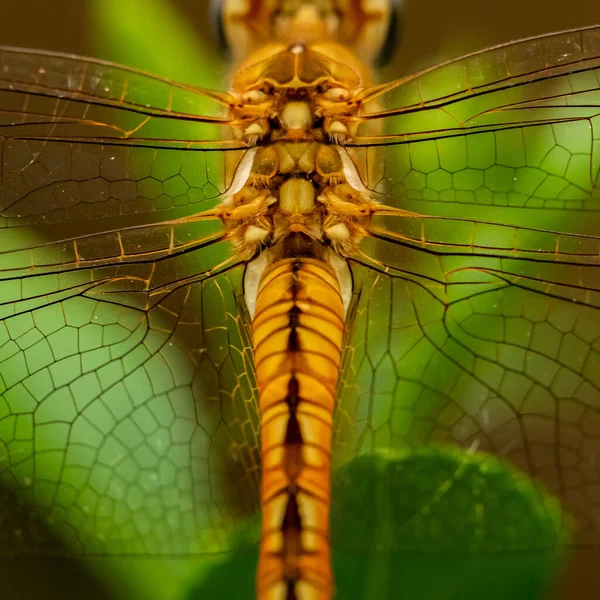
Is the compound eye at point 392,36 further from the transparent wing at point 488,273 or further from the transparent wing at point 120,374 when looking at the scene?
the transparent wing at point 120,374

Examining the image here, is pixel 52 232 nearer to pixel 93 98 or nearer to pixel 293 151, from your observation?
pixel 93 98

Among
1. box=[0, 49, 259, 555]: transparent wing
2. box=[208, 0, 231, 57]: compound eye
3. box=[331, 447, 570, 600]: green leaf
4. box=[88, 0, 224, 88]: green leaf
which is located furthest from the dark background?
box=[331, 447, 570, 600]: green leaf

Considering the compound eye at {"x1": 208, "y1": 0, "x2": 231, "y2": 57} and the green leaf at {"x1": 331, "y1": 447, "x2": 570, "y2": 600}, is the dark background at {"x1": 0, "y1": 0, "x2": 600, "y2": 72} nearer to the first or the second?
the compound eye at {"x1": 208, "y1": 0, "x2": 231, "y2": 57}

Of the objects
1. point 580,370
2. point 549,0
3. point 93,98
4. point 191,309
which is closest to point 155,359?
point 191,309

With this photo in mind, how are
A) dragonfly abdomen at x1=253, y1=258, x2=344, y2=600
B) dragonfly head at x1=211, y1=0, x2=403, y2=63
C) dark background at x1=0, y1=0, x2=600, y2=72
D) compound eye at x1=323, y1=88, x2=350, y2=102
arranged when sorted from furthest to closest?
dark background at x1=0, y1=0, x2=600, y2=72, dragonfly head at x1=211, y1=0, x2=403, y2=63, compound eye at x1=323, y1=88, x2=350, y2=102, dragonfly abdomen at x1=253, y1=258, x2=344, y2=600

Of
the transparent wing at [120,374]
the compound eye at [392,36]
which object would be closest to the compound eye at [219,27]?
the compound eye at [392,36]

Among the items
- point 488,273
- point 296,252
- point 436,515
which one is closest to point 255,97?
point 296,252

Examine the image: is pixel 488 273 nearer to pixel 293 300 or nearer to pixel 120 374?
pixel 293 300
